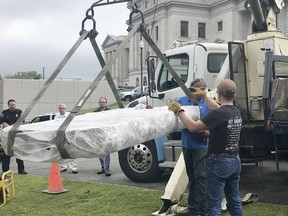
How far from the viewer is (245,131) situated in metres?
6.94

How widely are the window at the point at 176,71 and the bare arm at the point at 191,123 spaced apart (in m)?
4.05

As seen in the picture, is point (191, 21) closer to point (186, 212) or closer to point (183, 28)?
point (183, 28)

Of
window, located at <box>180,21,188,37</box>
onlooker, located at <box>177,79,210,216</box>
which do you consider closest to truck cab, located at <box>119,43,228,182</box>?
onlooker, located at <box>177,79,210,216</box>

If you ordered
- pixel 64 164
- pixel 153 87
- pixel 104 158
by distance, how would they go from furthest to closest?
pixel 104 158 < pixel 64 164 < pixel 153 87

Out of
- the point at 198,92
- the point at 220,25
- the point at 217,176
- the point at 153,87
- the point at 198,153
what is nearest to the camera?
the point at 217,176

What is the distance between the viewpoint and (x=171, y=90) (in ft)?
29.5

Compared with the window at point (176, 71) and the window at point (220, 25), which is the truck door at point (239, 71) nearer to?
the window at point (176, 71)

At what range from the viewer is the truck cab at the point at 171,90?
857 cm

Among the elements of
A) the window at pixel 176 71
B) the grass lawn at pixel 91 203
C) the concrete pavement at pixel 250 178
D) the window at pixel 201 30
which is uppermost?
the window at pixel 201 30

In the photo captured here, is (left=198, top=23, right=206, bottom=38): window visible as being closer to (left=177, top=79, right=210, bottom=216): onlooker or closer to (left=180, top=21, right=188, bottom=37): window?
(left=180, top=21, right=188, bottom=37): window

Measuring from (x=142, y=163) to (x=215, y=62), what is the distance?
255 cm

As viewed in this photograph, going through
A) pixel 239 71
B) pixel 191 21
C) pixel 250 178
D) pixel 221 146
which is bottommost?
pixel 250 178

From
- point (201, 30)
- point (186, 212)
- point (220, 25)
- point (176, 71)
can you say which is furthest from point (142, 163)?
point (201, 30)

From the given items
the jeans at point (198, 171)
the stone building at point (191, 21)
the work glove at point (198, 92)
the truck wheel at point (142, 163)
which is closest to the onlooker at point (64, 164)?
the truck wheel at point (142, 163)
